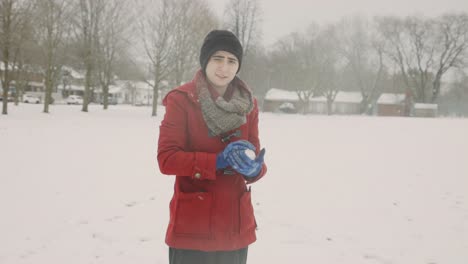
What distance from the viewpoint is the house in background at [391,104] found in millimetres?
51991

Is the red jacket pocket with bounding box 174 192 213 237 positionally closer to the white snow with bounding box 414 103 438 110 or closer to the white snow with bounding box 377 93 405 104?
the white snow with bounding box 414 103 438 110

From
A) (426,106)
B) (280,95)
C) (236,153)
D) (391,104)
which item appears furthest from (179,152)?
(391,104)

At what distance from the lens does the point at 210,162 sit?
5.19 ft

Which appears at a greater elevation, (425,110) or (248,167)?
(425,110)

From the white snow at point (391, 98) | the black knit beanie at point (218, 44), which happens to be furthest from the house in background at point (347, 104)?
the black knit beanie at point (218, 44)

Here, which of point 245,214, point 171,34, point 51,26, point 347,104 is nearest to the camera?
point 245,214

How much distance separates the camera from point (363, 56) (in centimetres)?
5069

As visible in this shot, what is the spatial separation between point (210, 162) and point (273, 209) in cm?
349

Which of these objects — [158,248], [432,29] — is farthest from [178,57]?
[432,29]

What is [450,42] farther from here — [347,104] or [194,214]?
[194,214]

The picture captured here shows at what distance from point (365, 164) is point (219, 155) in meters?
7.67

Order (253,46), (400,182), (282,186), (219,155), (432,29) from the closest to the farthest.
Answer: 1. (219,155)
2. (282,186)
3. (400,182)
4. (253,46)
5. (432,29)

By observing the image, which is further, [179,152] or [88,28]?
[88,28]

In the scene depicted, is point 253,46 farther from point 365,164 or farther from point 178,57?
point 365,164
